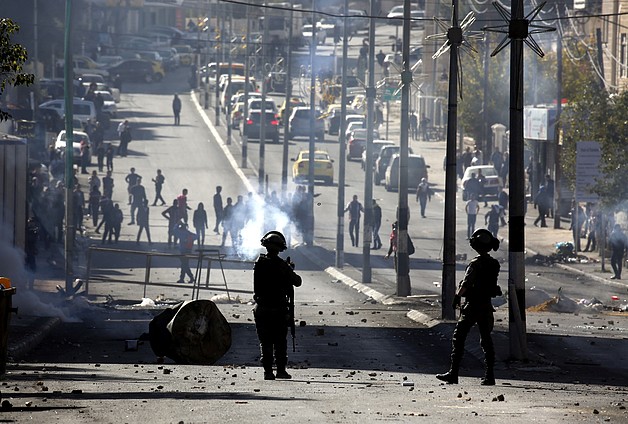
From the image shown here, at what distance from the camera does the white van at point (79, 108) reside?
6700 cm

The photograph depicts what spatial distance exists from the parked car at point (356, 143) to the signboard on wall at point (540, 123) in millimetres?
11631

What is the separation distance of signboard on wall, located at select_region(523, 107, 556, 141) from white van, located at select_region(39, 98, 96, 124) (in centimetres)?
2041

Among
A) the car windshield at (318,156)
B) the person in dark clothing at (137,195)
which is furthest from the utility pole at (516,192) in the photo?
the car windshield at (318,156)

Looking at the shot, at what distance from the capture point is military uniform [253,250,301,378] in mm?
14773

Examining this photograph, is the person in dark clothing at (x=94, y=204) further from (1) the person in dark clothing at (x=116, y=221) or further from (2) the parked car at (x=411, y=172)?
(2) the parked car at (x=411, y=172)

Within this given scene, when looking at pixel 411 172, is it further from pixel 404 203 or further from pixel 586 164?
pixel 404 203

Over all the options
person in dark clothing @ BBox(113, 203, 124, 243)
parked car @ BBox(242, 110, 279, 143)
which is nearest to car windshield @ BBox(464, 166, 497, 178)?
parked car @ BBox(242, 110, 279, 143)

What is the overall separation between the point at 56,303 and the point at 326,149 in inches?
1784


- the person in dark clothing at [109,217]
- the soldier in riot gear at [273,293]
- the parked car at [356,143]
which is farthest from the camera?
the parked car at [356,143]

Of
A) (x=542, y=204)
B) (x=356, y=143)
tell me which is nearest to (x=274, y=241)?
(x=542, y=204)

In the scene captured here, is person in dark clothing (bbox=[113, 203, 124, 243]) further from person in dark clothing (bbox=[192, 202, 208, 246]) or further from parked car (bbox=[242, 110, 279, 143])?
parked car (bbox=[242, 110, 279, 143])

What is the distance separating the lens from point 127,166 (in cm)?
6147

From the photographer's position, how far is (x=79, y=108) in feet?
224

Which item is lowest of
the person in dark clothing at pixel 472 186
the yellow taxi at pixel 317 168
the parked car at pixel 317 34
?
the person in dark clothing at pixel 472 186
